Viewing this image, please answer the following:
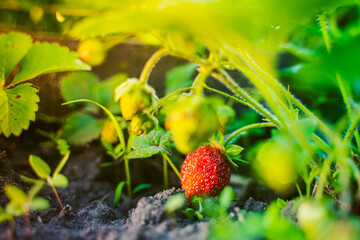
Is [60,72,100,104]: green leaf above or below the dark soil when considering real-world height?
above

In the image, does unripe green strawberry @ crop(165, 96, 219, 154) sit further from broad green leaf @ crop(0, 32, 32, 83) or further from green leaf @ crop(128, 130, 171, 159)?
broad green leaf @ crop(0, 32, 32, 83)

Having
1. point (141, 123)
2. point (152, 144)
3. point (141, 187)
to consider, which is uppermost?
point (141, 123)

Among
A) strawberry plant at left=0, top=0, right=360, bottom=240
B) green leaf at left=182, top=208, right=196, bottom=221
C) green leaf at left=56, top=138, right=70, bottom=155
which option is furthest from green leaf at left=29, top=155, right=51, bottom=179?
green leaf at left=56, top=138, right=70, bottom=155

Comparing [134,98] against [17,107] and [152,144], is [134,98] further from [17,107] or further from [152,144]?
[17,107]

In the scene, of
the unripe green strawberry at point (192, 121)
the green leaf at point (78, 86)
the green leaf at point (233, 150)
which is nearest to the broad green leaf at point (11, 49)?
the green leaf at point (78, 86)

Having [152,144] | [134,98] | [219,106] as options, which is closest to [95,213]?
[152,144]

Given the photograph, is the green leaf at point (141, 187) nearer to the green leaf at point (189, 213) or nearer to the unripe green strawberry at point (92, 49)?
the green leaf at point (189, 213)

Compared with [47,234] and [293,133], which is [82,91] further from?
[293,133]

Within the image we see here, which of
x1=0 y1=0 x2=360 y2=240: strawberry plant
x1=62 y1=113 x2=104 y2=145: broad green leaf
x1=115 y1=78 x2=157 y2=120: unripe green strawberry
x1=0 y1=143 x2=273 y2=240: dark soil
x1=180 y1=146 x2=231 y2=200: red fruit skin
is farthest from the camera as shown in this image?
x1=62 y1=113 x2=104 y2=145: broad green leaf
